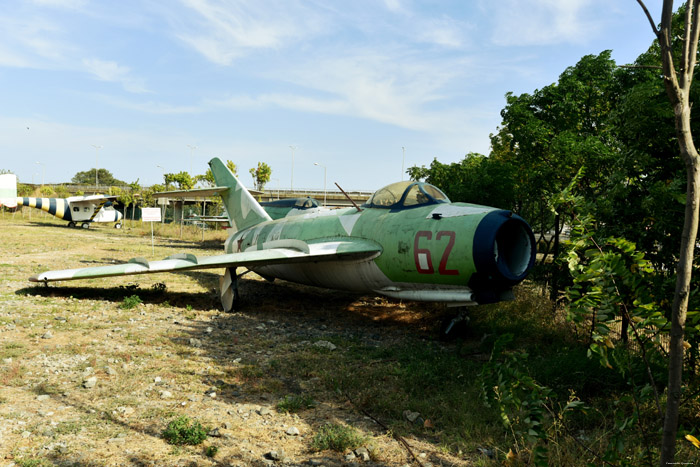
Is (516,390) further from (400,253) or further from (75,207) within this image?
(75,207)

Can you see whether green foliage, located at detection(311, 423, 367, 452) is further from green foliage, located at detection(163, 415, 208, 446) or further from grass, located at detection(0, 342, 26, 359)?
grass, located at detection(0, 342, 26, 359)

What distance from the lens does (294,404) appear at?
517 cm

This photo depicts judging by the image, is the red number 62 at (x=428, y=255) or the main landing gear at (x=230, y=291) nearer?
the red number 62 at (x=428, y=255)

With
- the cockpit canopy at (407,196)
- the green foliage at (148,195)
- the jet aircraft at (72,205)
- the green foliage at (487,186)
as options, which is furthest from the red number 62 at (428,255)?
the green foliage at (148,195)

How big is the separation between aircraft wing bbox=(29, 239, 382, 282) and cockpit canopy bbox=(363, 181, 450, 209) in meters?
0.98

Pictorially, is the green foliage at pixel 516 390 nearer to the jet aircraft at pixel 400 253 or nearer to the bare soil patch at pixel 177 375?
the bare soil patch at pixel 177 375

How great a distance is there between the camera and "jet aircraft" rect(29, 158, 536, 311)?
7.07m

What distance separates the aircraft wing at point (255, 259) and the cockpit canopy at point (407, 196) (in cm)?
98

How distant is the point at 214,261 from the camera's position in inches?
385

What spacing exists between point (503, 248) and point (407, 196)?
7.42ft

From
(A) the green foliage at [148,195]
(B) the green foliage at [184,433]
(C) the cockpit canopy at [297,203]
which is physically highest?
(A) the green foliage at [148,195]

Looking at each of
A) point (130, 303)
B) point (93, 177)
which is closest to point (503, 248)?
point (130, 303)

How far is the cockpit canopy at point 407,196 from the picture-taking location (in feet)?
28.2

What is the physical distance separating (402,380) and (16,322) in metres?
7.18
